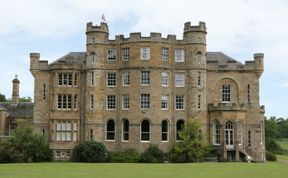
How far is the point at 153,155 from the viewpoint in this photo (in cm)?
5681

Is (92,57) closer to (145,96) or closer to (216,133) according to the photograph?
(145,96)

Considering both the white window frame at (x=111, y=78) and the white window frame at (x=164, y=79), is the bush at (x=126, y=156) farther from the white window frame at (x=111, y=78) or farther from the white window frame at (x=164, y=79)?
the white window frame at (x=164, y=79)

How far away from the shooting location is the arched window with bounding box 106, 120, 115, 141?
198ft

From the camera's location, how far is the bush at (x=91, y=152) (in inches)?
2221

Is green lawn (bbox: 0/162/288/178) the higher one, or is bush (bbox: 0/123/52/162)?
bush (bbox: 0/123/52/162)

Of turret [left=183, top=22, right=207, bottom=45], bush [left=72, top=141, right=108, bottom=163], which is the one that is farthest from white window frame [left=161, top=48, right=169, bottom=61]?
bush [left=72, top=141, right=108, bottom=163]

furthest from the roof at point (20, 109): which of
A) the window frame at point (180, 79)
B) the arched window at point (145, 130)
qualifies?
the window frame at point (180, 79)

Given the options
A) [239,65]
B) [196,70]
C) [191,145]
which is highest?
[239,65]

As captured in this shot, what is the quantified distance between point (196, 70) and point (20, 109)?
30031 millimetres

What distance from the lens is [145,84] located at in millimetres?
59125

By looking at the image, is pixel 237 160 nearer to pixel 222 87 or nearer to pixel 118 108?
pixel 222 87

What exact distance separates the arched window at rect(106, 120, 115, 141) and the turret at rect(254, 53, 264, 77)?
1905cm

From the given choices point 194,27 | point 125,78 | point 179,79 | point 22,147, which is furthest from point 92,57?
point 22,147

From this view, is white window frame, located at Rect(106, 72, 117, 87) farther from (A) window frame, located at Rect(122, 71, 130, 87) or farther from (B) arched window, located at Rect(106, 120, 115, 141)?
(B) arched window, located at Rect(106, 120, 115, 141)
